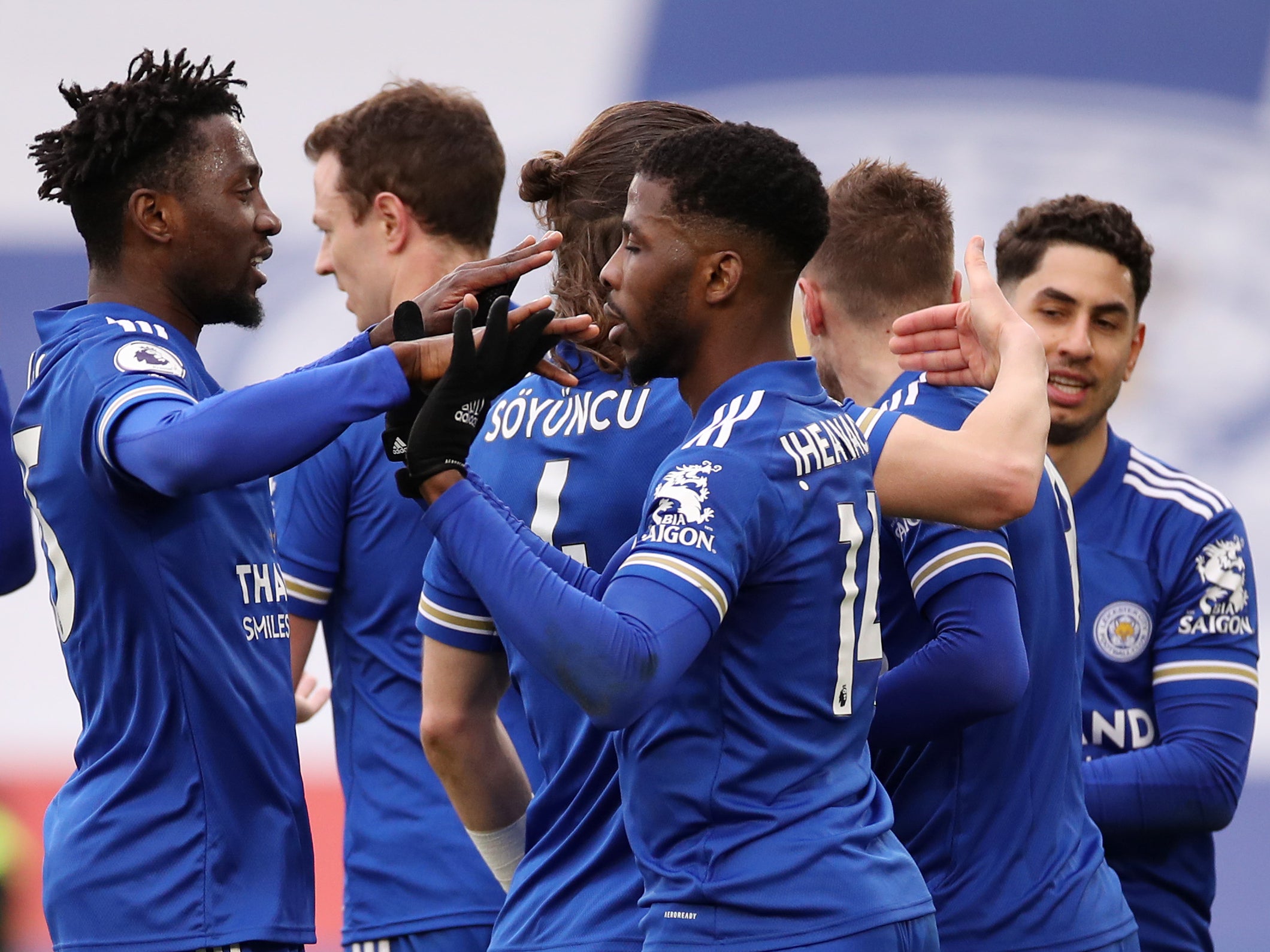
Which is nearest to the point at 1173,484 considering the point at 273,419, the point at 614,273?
the point at 614,273

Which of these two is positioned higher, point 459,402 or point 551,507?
point 459,402

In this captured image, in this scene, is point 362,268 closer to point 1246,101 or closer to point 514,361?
point 514,361

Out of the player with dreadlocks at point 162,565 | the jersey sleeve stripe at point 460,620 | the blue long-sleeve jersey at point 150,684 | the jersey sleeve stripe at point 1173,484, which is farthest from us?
the jersey sleeve stripe at point 1173,484

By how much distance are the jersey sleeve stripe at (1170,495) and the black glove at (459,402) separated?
76.9 inches

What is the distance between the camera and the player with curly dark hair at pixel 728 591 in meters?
1.92

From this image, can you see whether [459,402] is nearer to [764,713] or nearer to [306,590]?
[764,713]

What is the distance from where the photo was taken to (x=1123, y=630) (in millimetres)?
3416

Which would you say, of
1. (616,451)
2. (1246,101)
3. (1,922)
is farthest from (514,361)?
(1246,101)

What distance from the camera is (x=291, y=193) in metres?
7.39

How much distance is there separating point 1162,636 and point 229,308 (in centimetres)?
204

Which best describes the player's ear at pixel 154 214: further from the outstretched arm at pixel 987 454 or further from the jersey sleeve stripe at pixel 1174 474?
the jersey sleeve stripe at pixel 1174 474

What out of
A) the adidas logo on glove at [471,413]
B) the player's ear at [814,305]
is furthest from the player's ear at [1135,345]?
the adidas logo on glove at [471,413]

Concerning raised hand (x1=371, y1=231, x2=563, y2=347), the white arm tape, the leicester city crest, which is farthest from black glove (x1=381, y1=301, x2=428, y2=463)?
the leicester city crest

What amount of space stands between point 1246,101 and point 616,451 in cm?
558
